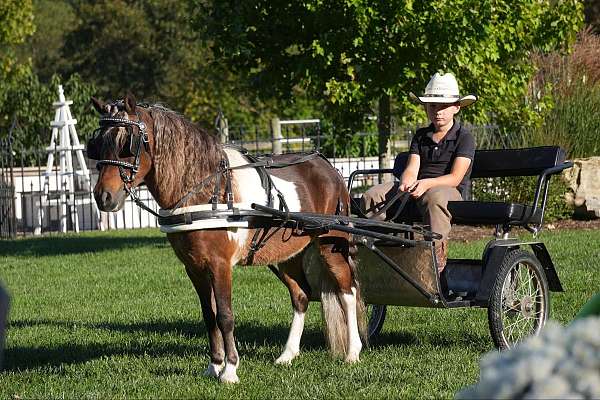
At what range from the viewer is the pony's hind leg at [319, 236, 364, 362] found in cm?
745

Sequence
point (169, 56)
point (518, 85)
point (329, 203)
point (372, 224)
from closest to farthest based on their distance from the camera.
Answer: point (372, 224) → point (329, 203) → point (518, 85) → point (169, 56)

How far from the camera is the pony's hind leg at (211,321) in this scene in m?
6.74

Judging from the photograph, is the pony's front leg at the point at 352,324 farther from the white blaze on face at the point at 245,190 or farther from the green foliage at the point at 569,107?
the green foliage at the point at 569,107

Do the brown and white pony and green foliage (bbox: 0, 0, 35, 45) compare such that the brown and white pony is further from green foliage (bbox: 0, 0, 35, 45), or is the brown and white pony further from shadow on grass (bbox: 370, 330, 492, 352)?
green foliage (bbox: 0, 0, 35, 45)

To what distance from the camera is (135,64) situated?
150 feet

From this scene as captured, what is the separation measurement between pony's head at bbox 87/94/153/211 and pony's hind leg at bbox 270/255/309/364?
179 cm

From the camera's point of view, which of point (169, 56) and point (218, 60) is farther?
point (169, 56)

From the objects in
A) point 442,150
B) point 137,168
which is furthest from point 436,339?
point 137,168

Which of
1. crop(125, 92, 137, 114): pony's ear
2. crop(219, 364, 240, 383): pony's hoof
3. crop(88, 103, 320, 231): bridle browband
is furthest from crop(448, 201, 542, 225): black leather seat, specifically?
crop(125, 92, 137, 114): pony's ear

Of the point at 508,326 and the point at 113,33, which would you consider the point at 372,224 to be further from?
the point at 113,33

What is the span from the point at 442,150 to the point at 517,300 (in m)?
1.21

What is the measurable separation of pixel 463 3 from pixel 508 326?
7.61m

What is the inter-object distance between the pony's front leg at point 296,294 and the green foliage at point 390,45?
6.60m

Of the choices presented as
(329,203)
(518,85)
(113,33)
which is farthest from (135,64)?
(329,203)
